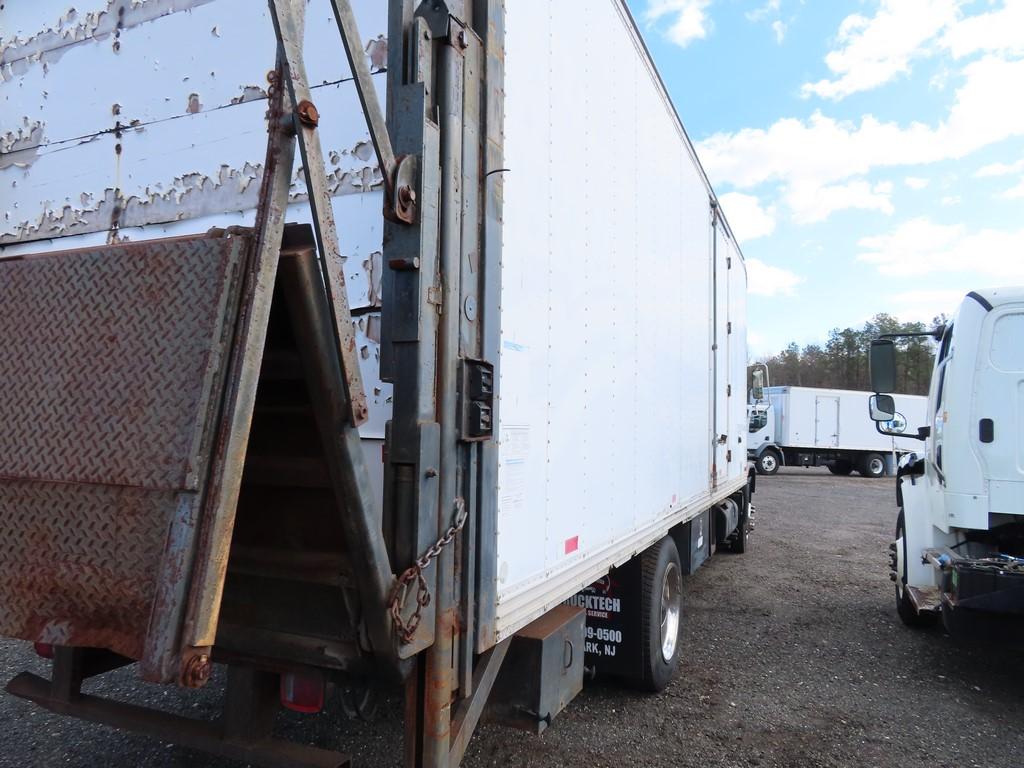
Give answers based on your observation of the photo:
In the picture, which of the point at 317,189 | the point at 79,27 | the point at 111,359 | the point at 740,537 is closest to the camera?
the point at 317,189

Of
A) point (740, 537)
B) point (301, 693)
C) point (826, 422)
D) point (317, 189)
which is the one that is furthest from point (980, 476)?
point (826, 422)

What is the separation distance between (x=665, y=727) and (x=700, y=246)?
153 inches

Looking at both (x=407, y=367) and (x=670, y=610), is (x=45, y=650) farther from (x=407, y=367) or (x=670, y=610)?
(x=670, y=610)

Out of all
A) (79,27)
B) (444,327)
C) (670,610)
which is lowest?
(670,610)

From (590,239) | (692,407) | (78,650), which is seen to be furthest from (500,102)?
(692,407)

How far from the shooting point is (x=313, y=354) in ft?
5.96

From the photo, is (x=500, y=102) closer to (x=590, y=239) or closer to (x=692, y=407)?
(x=590, y=239)

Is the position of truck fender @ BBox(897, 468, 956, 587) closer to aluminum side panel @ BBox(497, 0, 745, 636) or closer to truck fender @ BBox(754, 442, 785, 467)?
aluminum side panel @ BBox(497, 0, 745, 636)

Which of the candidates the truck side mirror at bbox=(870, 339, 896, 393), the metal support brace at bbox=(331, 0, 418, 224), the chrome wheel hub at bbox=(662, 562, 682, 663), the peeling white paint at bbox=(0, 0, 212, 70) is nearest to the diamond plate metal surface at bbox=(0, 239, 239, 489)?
the metal support brace at bbox=(331, 0, 418, 224)

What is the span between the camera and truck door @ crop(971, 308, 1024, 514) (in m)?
4.55

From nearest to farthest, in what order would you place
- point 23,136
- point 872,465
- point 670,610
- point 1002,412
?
point 23,136 → point 1002,412 → point 670,610 → point 872,465

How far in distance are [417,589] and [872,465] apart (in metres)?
28.8

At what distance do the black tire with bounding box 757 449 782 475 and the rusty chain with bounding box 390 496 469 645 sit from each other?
2543 cm

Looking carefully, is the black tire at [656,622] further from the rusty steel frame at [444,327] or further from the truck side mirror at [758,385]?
the truck side mirror at [758,385]
